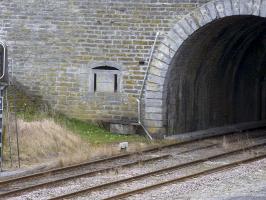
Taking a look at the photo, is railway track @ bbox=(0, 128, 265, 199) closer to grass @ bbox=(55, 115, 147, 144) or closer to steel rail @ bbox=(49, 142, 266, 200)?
steel rail @ bbox=(49, 142, 266, 200)

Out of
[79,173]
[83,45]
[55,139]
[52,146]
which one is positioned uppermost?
[83,45]

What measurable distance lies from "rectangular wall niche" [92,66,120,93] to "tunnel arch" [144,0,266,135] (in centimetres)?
96

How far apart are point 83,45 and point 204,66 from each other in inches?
147

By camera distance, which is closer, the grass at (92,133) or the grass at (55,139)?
the grass at (55,139)

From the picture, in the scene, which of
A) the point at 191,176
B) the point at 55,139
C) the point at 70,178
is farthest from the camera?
the point at 55,139

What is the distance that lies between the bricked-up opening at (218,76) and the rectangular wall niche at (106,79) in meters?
1.49

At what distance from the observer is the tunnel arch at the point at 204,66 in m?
21.3

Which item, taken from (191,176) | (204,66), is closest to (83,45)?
(204,66)

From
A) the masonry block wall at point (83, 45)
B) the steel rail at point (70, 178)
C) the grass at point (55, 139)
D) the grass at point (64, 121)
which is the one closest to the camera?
the steel rail at point (70, 178)

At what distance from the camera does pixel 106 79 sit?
73.5 ft

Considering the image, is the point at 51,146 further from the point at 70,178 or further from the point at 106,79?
the point at 106,79

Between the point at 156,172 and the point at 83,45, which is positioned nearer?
the point at 156,172

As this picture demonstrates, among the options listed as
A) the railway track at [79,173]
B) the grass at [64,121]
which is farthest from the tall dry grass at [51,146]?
the grass at [64,121]

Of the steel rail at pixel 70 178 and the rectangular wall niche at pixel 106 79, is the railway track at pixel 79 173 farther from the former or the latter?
the rectangular wall niche at pixel 106 79
